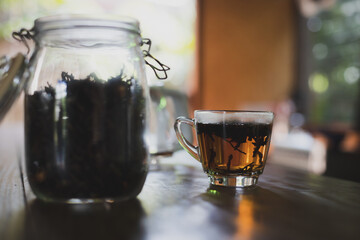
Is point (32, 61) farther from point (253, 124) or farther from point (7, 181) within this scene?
point (253, 124)

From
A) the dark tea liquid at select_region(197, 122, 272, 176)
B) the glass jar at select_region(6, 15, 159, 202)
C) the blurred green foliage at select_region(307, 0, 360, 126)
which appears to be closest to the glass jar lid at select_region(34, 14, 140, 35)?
the glass jar at select_region(6, 15, 159, 202)

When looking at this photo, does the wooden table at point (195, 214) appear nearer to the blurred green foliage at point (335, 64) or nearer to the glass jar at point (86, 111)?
the glass jar at point (86, 111)

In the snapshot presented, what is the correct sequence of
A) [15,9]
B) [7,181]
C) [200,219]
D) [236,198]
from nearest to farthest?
1. [200,219]
2. [236,198]
3. [7,181]
4. [15,9]

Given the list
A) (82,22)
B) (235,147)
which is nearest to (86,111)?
(82,22)

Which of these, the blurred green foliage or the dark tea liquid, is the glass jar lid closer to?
the dark tea liquid

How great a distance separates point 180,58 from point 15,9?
180 centimetres

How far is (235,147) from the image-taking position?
0.58m

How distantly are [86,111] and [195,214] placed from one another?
0.59 feet

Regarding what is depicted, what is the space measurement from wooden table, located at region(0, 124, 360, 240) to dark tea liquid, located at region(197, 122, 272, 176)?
37mm

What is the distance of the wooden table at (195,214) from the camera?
0.35m

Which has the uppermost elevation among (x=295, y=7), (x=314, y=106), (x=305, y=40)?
(x=295, y=7)

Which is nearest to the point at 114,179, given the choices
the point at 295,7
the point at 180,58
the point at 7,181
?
the point at 7,181

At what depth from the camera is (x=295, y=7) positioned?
4.86m

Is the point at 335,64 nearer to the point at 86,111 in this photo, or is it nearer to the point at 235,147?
the point at 235,147
